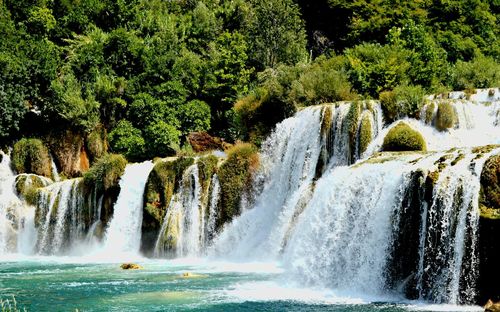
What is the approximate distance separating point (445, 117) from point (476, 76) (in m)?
9.96

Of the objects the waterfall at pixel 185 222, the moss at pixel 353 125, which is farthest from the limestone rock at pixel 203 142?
the moss at pixel 353 125

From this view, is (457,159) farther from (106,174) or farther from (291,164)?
(106,174)

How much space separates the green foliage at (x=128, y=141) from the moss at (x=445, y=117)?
19389 millimetres

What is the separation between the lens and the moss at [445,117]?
25.1m

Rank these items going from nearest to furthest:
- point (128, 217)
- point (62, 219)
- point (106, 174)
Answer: point (128, 217)
point (106, 174)
point (62, 219)

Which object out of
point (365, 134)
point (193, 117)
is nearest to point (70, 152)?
point (193, 117)

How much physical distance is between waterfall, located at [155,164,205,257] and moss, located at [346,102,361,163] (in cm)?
777

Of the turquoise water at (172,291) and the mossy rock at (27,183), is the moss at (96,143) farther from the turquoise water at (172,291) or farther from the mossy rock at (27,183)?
the turquoise water at (172,291)

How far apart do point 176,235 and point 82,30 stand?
2480 cm

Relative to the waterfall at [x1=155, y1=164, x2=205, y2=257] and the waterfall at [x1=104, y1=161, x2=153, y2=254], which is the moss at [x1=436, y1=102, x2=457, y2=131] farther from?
the waterfall at [x1=104, y1=161, x2=153, y2=254]

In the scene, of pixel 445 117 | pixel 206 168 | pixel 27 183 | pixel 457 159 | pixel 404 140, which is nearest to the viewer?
pixel 457 159

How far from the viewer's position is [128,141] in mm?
38969

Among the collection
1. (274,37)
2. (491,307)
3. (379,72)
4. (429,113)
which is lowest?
(491,307)

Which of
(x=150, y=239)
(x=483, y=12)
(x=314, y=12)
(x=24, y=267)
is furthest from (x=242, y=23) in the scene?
(x=24, y=267)
